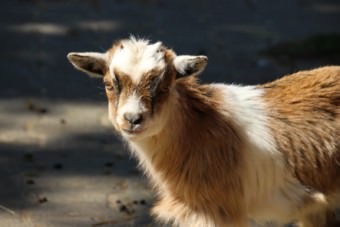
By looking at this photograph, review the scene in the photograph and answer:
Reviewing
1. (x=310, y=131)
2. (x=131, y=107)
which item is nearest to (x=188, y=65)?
(x=131, y=107)

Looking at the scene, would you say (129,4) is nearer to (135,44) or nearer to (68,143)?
(68,143)

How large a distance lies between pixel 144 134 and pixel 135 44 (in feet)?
1.70

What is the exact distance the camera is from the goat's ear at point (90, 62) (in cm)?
466

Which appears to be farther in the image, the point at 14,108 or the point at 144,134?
the point at 14,108

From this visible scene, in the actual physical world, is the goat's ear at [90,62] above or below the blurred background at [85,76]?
above

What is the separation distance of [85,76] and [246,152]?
10.9ft

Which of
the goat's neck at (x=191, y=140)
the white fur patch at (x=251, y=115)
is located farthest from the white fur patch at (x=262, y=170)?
the goat's neck at (x=191, y=140)

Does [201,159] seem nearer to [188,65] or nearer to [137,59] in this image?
[188,65]

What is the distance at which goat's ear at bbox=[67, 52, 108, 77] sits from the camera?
4.66 metres

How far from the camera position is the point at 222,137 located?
15.6 feet

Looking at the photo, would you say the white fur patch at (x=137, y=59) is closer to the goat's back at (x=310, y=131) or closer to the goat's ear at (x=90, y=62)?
the goat's ear at (x=90, y=62)

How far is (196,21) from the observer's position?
9.20 metres

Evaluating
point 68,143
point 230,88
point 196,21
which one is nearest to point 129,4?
point 196,21

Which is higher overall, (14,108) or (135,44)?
(135,44)
